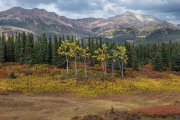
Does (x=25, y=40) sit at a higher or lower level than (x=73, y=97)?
higher

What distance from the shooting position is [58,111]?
20734mm

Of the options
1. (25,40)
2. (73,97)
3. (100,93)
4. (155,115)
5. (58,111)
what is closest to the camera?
(155,115)

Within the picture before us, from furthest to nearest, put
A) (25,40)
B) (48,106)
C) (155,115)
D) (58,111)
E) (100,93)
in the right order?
(25,40)
(100,93)
(48,106)
(58,111)
(155,115)

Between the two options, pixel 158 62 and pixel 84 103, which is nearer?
pixel 84 103

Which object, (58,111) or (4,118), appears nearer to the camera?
(4,118)

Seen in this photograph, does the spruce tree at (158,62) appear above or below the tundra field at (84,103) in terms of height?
above

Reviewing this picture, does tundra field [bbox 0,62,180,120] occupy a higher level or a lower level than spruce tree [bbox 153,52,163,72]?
lower

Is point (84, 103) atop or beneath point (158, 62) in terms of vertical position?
beneath

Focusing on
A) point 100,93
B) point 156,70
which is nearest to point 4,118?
point 100,93

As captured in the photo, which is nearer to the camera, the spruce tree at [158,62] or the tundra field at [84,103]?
the tundra field at [84,103]

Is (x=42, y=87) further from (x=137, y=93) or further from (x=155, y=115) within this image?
(x=155, y=115)

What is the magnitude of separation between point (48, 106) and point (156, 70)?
6509 cm

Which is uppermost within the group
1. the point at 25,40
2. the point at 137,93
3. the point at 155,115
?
the point at 25,40

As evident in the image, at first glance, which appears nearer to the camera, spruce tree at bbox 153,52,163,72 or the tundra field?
the tundra field
